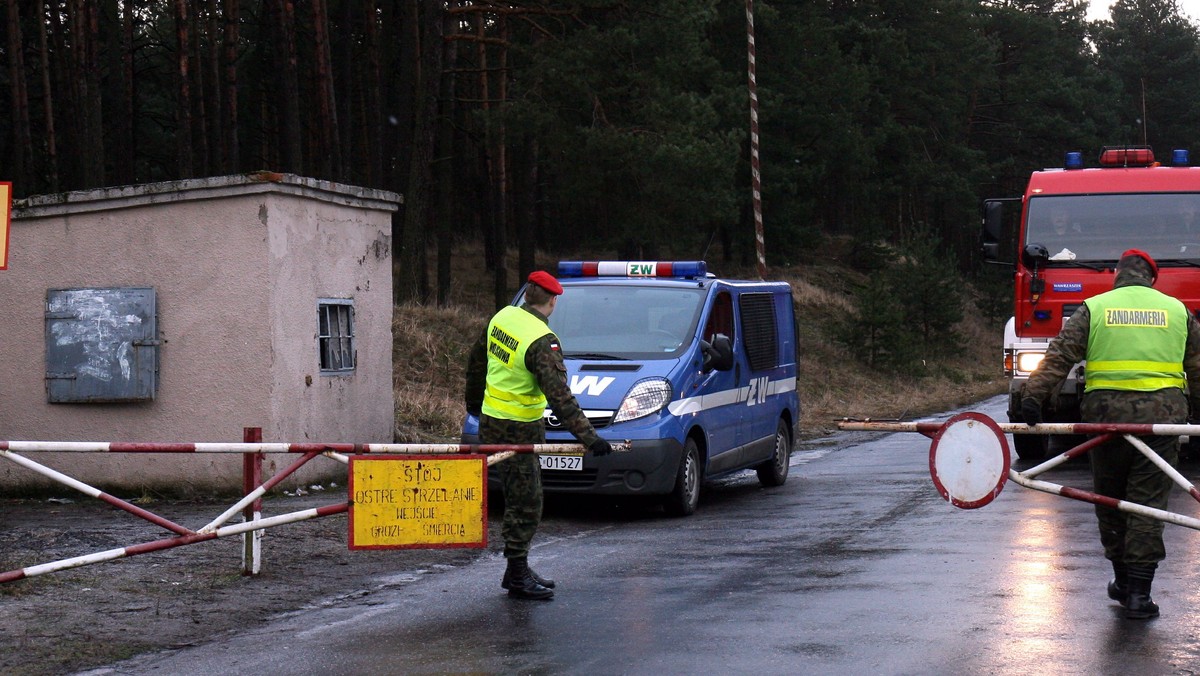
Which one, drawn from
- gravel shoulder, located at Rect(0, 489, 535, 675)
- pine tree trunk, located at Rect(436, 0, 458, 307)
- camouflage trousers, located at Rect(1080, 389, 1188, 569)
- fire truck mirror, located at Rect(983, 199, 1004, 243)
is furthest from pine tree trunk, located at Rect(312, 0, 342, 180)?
camouflage trousers, located at Rect(1080, 389, 1188, 569)

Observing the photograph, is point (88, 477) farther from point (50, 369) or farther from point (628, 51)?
point (628, 51)

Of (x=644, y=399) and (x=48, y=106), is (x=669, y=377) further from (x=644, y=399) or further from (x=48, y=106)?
(x=48, y=106)

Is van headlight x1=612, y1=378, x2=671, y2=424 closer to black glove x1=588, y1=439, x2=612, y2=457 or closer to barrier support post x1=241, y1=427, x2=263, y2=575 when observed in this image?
barrier support post x1=241, y1=427, x2=263, y2=575

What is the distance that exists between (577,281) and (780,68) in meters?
37.6

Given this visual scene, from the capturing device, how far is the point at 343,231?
45.9 feet

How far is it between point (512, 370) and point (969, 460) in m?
2.53

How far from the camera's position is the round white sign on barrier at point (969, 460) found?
7.66 metres

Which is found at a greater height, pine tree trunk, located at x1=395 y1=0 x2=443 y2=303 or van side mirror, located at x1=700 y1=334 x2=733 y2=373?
pine tree trunk, located at x1=395 y1=0 x2=443 y2=303

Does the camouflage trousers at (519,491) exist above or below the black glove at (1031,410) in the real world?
below

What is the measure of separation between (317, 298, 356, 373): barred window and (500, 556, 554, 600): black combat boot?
19.1 feet

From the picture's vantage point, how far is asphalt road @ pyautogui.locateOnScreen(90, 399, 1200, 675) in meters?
6.43

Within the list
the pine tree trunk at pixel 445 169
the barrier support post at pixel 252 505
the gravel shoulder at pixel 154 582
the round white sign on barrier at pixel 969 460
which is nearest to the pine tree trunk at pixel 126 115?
the pine tree trunk at pixel 445 169

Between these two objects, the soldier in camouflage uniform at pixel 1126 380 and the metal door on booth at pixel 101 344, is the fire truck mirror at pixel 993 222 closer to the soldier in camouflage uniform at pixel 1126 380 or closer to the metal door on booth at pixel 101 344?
the soldier in camouflage uniform at pixel 1126 380

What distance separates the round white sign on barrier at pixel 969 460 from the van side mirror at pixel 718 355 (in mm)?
4607
